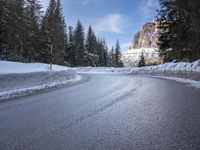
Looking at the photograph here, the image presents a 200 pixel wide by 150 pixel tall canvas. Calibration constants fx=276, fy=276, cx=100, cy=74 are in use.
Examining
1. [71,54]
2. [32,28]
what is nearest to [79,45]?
[71,54]

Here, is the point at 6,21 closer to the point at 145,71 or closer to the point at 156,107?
the point at 145,71

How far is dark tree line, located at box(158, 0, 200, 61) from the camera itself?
2233 centimetres

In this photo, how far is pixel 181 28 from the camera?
28438 mm

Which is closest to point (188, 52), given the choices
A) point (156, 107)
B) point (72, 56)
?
point (156, 107)

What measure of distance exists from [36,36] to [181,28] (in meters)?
34.1

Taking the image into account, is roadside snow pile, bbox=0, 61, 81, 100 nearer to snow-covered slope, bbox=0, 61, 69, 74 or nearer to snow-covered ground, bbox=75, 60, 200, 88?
snow-covered slope, bbox=0, 61, 69, 74

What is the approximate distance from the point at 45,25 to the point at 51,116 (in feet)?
172

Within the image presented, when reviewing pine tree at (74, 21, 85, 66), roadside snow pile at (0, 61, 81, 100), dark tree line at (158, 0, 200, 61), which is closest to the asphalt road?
roadside snow pile at (0, 61, 81, 100)

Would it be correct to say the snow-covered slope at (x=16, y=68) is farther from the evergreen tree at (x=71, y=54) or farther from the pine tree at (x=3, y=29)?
the evergreen tree at (x=71, y=54)

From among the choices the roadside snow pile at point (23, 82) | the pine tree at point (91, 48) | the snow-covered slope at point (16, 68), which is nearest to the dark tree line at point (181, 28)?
the roadside snow pile at point (23, 82)

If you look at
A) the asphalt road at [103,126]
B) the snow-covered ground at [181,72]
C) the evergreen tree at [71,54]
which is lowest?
the asphalt road at [103,126]

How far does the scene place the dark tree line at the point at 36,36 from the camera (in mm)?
44969

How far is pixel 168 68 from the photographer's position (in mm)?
24875

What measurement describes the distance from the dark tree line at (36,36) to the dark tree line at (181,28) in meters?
16.2
